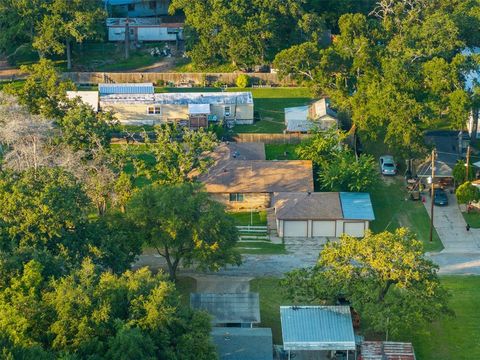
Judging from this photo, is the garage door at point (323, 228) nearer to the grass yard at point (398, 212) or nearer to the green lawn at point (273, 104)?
the grass yard at point (398, 212)

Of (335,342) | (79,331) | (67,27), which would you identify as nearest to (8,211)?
(79,331)

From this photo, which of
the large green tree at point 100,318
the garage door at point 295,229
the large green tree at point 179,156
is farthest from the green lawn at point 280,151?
the large green tree at point 100,318

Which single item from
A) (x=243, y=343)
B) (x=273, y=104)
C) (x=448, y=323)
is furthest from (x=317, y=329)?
(x=273, y=104)

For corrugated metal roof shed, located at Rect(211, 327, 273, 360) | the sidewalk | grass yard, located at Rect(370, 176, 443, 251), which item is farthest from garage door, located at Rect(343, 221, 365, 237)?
corrugated metal roof shed, located at Rect(211, 327, 273, 360)

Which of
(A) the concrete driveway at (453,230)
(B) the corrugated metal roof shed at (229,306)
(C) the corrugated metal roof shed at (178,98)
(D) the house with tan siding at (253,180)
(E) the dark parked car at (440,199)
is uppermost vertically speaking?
(C) the corrugated metal roof shed at (178,98)

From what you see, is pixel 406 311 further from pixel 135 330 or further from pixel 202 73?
pixel 202 73

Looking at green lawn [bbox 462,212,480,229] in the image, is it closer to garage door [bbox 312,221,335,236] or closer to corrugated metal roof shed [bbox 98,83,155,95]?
garage door [bbox 312,221,335,236]
